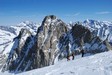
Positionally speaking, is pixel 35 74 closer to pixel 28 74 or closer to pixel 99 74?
pixel 28 74

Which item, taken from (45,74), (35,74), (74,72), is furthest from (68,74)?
(35,74)

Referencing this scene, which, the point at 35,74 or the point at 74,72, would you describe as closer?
the point at 74,72

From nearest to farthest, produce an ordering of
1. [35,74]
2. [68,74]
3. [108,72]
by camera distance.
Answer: [108,72], [68,74], [35,74]

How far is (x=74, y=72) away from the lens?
25.9m

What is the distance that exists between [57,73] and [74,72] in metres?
1.92

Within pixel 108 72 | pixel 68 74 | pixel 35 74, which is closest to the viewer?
pixel 108 72

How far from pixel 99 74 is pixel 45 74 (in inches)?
243

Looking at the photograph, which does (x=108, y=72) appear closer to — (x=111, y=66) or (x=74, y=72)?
(x=111, y=66)

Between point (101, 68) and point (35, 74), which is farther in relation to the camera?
point (35, 74)

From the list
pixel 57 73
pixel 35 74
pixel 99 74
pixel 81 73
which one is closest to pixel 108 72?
pixel 99 74

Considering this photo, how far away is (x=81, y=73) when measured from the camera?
25078 millimetres

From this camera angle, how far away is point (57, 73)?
87.6ft

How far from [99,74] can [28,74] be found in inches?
355

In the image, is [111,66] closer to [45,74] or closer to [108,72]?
[108,72]
